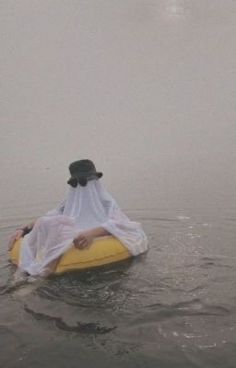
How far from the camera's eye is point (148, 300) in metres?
5.88

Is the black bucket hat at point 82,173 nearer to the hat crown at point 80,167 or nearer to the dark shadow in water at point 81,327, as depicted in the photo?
the hat crown at point 80,167

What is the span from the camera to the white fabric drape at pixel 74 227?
7039 millimetres

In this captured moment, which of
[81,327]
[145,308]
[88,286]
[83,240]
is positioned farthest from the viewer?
[83,240]

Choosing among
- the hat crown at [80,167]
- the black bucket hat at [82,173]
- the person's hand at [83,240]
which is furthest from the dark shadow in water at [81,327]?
the hat crown at [80,167]

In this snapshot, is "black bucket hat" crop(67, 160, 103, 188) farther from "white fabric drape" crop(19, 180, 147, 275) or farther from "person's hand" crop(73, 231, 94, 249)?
"person's hand" crop(73, 231, 94, 249)

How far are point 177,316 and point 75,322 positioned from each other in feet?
3.69

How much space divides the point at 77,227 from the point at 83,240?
14.7 inches

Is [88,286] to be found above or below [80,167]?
below

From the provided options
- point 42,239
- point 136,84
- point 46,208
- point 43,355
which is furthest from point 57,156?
point 43,355

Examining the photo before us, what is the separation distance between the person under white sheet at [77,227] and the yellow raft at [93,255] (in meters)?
0.08

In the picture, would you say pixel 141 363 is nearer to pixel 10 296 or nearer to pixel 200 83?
pixel 10 296

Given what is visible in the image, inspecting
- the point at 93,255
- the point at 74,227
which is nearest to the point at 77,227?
the point at 74,227

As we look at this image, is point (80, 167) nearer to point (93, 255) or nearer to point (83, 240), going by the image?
point (83, 240)

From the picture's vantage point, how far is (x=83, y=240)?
7148 mm
